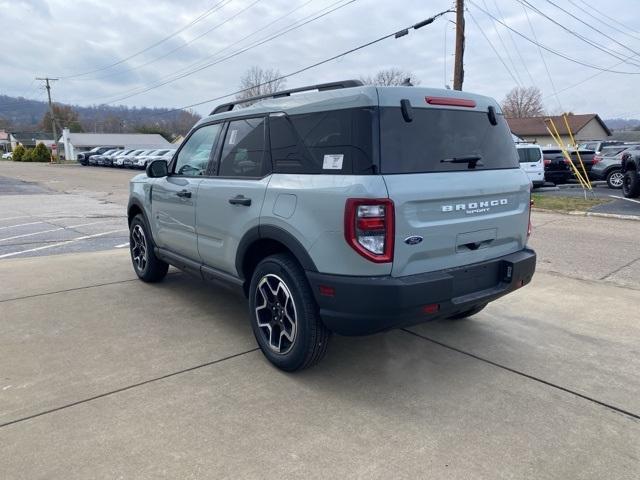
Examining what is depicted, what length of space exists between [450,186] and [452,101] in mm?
660

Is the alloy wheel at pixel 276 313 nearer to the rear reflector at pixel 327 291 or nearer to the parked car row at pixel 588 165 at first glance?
the rear reflector at pixel 327 291

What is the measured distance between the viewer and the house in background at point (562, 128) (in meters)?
54.9

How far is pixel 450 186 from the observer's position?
3.21 m

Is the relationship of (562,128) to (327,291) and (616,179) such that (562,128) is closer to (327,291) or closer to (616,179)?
(616,179)

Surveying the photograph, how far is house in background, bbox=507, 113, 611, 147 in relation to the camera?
5491 centimetres

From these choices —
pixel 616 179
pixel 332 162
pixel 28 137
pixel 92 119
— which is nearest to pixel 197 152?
pixel 332 162

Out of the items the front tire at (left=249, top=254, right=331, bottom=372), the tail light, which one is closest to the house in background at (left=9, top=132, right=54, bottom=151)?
the front tire at (left=249, top=254, right=331, bottom=372)

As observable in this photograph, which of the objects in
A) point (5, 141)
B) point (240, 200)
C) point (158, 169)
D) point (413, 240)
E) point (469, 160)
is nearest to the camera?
point (413, 240)

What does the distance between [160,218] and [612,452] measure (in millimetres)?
4324

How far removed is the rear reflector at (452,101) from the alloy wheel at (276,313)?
5.20ft

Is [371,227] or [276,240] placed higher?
[371,227]

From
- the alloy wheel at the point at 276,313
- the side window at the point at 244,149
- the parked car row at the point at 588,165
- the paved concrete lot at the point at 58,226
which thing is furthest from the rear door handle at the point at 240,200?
the parked car row at the point at 588,165

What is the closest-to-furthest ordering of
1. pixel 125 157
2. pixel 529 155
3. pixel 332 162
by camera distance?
pixel 332 162 → pixel 529 155 → pixel 125 157

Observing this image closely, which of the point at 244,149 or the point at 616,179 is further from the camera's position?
the point at 616,179
